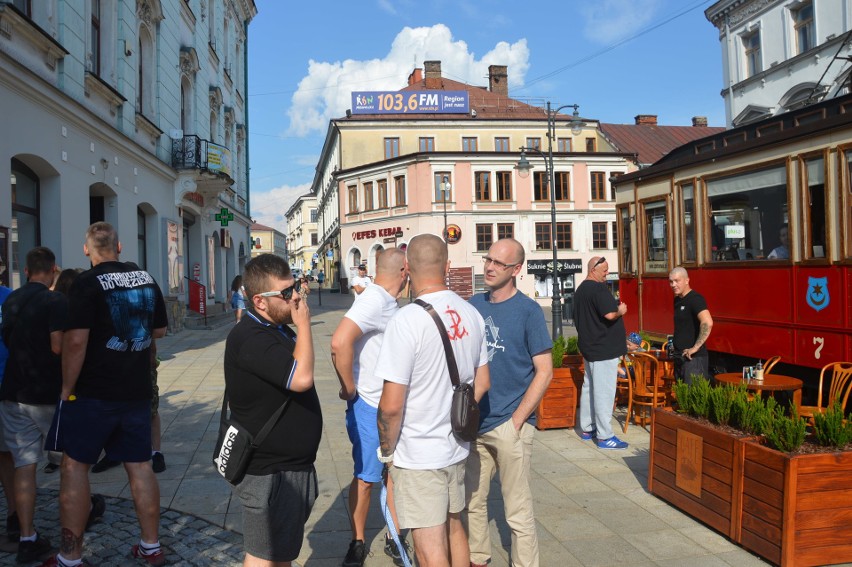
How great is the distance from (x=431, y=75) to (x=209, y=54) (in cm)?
3509

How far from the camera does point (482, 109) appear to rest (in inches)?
2136

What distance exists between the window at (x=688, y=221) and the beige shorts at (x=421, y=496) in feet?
21.9

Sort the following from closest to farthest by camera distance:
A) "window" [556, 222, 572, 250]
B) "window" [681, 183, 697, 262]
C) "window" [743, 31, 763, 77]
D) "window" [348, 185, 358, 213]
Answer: "window" [681, 183, 697, 262] → "window" [743, 31, 763, 77] → "window" [556, 222, 572, 250] → "window" [348, 185, 358, 213]

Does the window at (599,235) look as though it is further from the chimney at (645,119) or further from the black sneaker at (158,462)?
the black sneaker at (158,462)

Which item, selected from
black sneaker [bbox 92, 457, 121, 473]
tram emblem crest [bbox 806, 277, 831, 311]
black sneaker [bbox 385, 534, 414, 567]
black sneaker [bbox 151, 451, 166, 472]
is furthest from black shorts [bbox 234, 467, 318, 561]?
tram emblem crest [bbox 806, 277, 831, 311]

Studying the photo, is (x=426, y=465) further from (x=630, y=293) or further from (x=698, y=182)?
(x=630, y=293)

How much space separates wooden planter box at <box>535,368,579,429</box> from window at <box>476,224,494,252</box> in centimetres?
3803

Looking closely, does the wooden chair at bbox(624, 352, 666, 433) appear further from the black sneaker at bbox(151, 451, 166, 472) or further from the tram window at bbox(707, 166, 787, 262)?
the black sneaker at bbox(151, 451, 166, 472)

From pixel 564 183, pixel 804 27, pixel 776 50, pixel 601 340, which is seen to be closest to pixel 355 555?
pixel 601 340

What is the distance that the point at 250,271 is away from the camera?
3.10 m

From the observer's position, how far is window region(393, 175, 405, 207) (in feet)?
153

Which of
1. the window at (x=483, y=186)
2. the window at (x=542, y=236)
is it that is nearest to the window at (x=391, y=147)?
the window at (x=483, y=186)

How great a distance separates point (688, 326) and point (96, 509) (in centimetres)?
561

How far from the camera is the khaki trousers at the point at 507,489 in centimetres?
376
